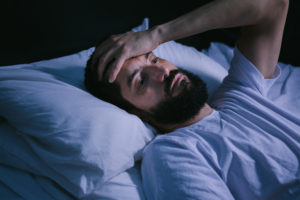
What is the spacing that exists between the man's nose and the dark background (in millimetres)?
476

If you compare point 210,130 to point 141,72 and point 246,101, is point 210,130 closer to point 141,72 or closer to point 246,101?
point 246,101

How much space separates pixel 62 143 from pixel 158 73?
47 cm

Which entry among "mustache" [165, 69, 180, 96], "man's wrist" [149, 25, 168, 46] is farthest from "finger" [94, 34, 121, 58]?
"mustache" [165, 69, 180, 96]

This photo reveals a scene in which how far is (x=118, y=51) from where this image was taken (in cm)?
93

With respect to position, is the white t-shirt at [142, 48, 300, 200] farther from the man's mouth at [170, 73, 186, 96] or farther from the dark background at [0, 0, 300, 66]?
the dark background at [0, 0, 300, 66]

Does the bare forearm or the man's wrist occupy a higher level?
the bare forearm

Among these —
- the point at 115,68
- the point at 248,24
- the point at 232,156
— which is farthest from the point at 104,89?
the point at 248,24

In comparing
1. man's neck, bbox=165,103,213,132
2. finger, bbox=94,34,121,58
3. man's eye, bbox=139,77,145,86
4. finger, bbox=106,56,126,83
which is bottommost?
man's neck, bbox=165,103,213,132

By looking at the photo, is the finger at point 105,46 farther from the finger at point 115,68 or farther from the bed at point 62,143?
the bed at point 62,143

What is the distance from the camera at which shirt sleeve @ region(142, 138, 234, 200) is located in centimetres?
71

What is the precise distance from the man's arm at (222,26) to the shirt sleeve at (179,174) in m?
0.35

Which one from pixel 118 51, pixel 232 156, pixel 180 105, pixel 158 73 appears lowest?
pixel 232 156

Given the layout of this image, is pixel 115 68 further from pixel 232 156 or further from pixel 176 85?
pixel 232 156

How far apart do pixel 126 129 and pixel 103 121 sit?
86 millimetres
